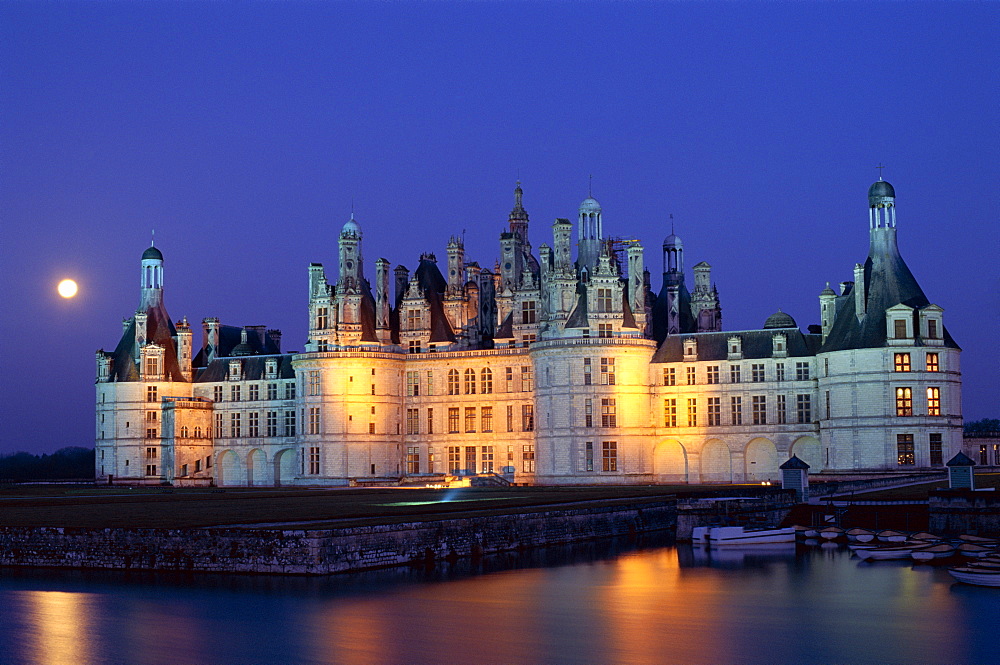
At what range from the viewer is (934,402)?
6769 centimetres

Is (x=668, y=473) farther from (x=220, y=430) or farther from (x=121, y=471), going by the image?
(x=121, y=471)

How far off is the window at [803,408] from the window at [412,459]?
24271mm

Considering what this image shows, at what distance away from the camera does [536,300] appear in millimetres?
81062

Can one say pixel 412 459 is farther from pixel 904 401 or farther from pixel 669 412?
pixel 904 401

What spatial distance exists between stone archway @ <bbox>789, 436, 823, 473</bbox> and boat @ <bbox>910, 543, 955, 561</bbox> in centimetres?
3107

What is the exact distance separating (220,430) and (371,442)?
1405cm

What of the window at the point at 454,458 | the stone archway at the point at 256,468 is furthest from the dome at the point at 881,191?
the stone archway at the point at 256,468

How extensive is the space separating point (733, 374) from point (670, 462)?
6419 millimetres

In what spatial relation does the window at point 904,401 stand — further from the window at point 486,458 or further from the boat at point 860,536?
the window at point 486,458

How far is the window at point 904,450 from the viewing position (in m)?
67.4

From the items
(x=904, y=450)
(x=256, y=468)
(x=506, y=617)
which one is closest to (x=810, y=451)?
(x=904, y=450)

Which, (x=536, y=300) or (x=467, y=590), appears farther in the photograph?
(x=536, y=300)

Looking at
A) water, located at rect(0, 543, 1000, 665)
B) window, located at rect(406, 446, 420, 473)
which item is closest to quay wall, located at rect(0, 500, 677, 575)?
water, located at rect(0, 543, 1000, 665)

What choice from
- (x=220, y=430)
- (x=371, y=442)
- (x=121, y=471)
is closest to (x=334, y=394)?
(x=371, y=442)
